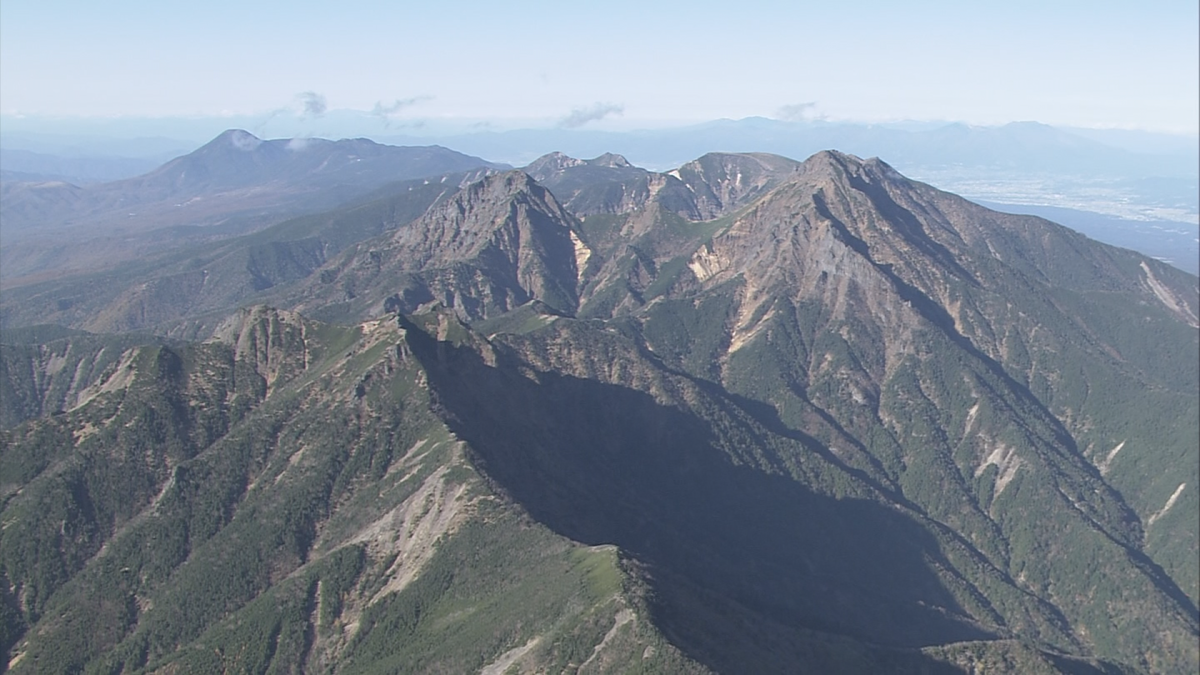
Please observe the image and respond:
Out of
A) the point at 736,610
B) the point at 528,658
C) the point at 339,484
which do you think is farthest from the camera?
the point at 339,484

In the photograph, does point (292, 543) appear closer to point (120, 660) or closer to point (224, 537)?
point (224, 537)

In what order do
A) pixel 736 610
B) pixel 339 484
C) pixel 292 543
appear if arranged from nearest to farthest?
1. pixel 736 610
2. pixel 292 543
3. pixel 339 484

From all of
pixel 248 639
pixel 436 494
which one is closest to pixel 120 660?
pixel 248 639

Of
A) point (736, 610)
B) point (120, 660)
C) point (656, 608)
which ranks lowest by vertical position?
point (120, 660)

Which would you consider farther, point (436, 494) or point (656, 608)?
point (436, 494)

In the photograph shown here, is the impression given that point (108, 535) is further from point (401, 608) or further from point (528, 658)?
point (528, 658)

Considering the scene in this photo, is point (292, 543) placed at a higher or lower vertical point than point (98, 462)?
lower

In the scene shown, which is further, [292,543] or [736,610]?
[292,543]

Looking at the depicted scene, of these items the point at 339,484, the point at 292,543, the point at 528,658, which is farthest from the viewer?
the point at 339,484

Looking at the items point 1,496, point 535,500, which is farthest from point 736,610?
point 1,496
